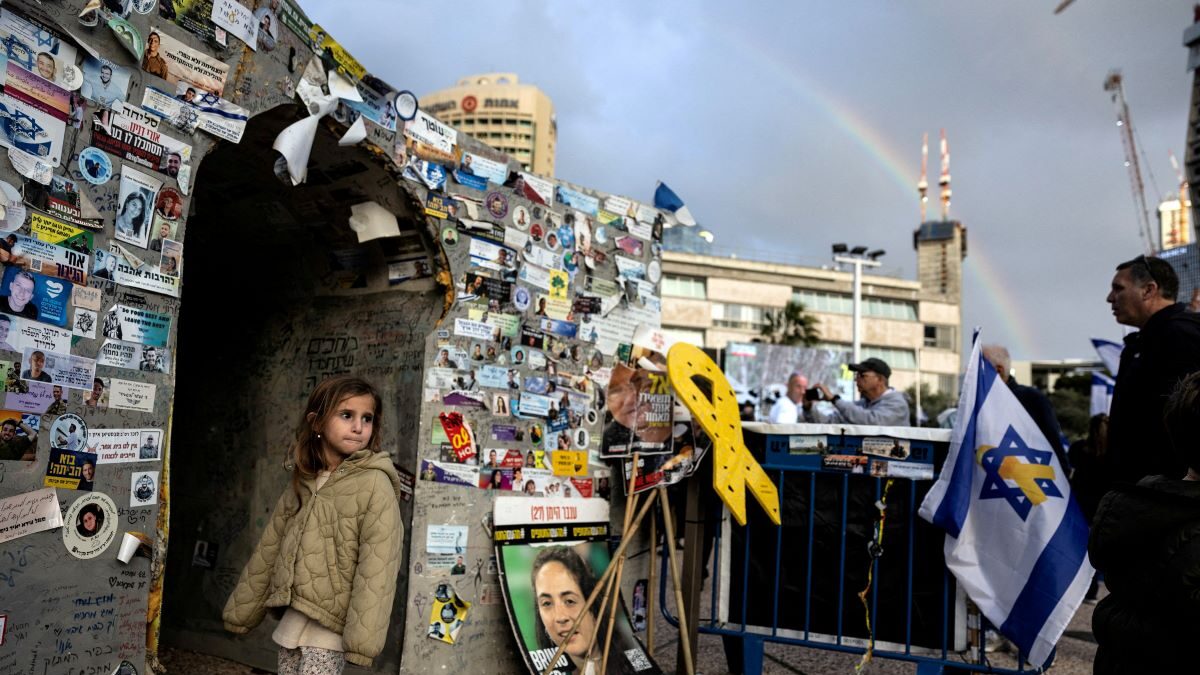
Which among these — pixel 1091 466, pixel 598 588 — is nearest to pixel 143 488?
pixel 598 588

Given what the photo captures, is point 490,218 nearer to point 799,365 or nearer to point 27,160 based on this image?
point 27,160

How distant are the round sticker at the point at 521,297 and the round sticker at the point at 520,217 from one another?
34 cm

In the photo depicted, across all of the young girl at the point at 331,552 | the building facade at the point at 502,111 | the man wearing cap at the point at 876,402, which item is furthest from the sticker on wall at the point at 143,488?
the building facade at the point at 502,111

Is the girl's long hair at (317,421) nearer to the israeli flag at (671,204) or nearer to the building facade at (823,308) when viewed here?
the israeli flag at (671,204)

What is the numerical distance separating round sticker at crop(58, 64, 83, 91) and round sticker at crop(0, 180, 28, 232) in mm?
396

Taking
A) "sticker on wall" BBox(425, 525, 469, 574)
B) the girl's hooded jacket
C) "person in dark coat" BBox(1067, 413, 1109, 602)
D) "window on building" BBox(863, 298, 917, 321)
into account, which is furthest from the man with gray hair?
"window on building" BBox(863, 298, 917, 321)

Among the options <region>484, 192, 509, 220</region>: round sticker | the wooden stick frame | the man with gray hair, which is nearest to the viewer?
the wooden stick frame

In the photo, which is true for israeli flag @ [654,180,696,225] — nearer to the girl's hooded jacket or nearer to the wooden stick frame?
the wooden stick frame

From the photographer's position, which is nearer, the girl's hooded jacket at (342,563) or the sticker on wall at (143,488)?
the girl's hooded jacket at (342,563)

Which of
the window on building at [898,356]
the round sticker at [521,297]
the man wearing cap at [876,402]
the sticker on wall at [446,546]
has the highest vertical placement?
the window on building at [898,356]

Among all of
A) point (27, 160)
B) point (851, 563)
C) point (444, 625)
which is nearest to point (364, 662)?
point (444, 625)

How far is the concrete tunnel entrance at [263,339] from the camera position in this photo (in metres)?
4.37

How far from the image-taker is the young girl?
2.90 metres

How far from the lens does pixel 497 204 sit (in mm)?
4672
